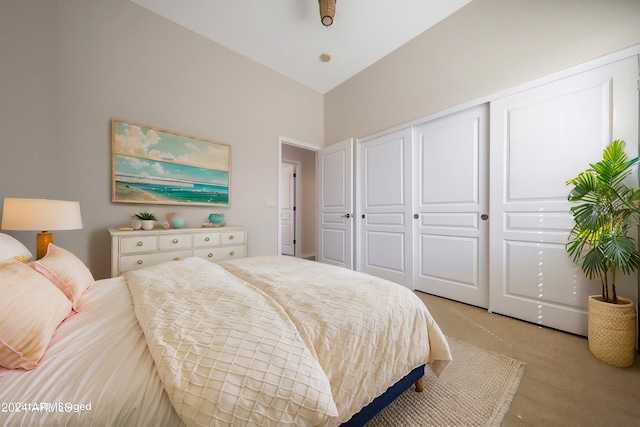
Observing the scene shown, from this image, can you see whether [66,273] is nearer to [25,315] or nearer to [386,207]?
[25,315]

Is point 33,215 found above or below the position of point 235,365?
above

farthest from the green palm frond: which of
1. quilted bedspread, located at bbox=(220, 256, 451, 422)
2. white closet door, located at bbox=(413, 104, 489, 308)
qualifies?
quilted bedspread, located at bbox=(220, 256, 451, 422)

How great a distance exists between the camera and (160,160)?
245cm

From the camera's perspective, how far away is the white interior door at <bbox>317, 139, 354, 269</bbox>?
3496mm

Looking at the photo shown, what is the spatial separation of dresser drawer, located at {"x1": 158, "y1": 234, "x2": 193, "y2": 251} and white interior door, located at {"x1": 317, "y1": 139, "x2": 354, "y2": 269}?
2118 mm

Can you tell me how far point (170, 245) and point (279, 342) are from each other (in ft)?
6.75

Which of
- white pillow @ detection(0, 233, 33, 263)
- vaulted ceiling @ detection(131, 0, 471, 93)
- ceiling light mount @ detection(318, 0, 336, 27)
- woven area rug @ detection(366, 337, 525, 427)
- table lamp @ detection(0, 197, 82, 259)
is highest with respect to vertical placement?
vaulted ceiling @ detection(131, 0, 471, 93)

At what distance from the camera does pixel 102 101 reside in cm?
217

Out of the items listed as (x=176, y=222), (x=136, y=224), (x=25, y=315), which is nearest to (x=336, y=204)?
(x=176, y=222)

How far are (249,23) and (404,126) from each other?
2.18 m

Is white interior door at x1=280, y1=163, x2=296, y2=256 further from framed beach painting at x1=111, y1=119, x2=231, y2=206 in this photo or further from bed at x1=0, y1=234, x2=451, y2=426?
bed at x1=0, y1=234, x2=451, y2=426

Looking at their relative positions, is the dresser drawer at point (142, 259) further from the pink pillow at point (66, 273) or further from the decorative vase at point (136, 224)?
the pink pillow at point (66, 273)

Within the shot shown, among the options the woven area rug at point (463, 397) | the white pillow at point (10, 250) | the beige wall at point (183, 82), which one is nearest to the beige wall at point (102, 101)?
the beige wall at point (183, 82)

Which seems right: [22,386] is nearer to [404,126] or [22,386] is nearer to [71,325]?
[71,325]
